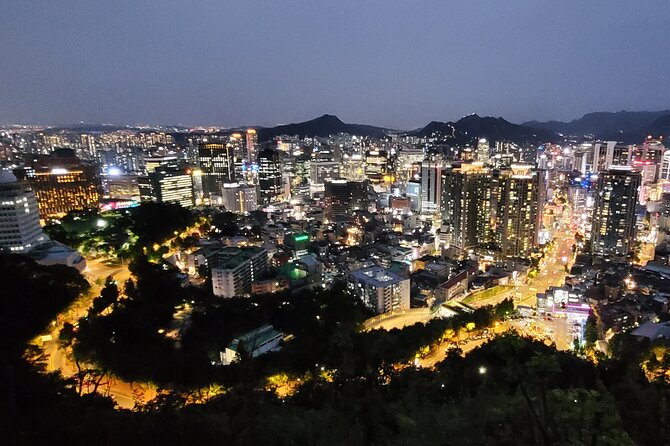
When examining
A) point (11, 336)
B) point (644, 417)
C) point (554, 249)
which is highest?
point (644, 417)

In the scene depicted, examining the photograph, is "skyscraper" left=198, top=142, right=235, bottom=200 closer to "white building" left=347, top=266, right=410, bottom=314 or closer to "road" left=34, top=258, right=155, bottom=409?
"white building" left=347, top=266, right=410, bottom=314

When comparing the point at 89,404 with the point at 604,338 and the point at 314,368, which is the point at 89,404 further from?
the point at 604,338

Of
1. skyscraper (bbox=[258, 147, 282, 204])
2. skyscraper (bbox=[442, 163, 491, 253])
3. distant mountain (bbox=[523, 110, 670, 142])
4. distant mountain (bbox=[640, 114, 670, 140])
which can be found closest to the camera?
skyscraper (bbox=[442, 163, 491, 253])

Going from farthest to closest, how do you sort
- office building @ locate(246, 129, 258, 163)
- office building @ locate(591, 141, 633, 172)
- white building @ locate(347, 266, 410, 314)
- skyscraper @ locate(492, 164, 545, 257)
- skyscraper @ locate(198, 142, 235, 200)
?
office building @ locate(246, 129, 258, 163) → office building @ locate(591, 141, 633, 172) → skyscraper @ locate(198, 142, 235, 200) → skyscraper @ locate(492, 164, 545, 257) → white building @ locate(347, 266, 410, 314)

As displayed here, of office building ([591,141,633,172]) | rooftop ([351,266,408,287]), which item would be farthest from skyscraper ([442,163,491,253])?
office building ([591,141,633,172])

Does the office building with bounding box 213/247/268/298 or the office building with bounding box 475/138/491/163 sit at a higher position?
the office building with bounding box 475/138/491/163

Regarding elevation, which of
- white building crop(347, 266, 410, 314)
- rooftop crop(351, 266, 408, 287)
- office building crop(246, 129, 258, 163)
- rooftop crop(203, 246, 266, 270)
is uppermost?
office building crop(246, 129, 258, 163)

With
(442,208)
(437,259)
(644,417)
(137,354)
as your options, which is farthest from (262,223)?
(644,417)

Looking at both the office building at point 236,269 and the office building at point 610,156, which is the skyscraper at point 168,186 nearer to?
the office building at point 236,269
